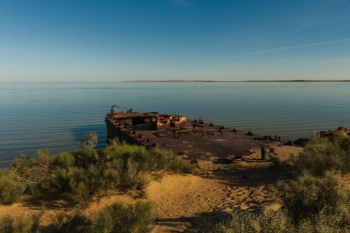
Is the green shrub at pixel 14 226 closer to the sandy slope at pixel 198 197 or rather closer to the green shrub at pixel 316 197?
the sandy slope at pixel 198 197

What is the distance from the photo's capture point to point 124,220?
496 cm

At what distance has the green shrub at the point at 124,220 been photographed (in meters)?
4.77

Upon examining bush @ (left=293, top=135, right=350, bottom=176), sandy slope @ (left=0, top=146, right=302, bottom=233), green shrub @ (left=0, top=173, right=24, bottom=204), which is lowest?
sandy slope @ (left=0, top=146, right=302, bottom=233)

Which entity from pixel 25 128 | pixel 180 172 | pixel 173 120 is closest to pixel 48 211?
pixel 180 172

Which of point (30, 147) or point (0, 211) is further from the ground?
point (0, 211)

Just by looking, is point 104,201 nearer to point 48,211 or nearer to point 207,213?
point 48,211

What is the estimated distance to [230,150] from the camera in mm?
13688

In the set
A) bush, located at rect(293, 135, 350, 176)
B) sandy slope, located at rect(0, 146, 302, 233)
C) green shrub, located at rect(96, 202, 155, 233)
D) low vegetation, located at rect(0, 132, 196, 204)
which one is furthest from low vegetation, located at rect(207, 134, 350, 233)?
low vegetation, located at rect(0, 132, 196, 204)

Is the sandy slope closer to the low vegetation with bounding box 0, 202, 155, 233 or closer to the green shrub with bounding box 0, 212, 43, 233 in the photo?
the low vegetation with bounding box 0, 202, 155, 233

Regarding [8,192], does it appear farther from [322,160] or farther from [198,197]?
[322,160]

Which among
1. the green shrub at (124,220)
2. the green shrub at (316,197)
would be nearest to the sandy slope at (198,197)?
the green shrub at (124,220)

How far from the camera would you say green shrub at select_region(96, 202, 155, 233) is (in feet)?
15.7

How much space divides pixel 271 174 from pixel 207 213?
5049 mm

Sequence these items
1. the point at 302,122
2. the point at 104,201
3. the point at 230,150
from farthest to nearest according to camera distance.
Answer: the point at 302,122 → the point at 230,150 → the point at 104,201
